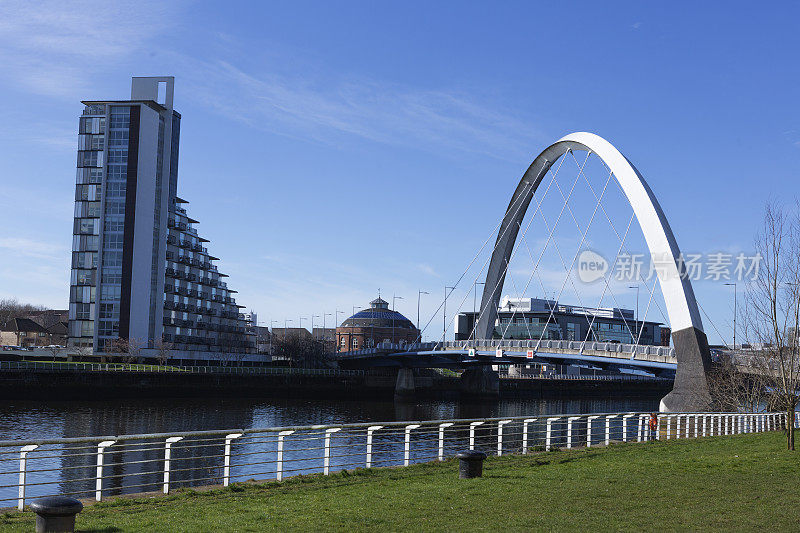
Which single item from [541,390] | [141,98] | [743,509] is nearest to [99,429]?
[743,509]

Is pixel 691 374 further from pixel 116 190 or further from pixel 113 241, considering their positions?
pixel 116 190

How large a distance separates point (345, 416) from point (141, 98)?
56.3 meters

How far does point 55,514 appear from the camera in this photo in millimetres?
9906

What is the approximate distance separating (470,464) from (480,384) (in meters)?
80.2

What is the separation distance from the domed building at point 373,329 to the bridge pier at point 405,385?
224 ft

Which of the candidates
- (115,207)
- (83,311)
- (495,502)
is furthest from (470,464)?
(83,311)

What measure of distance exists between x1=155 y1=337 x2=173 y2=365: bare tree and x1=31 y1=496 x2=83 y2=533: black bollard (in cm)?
8481

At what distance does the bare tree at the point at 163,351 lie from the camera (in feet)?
303

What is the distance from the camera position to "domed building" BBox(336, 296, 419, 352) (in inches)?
6535

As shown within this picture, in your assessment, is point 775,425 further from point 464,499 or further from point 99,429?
point 99,429

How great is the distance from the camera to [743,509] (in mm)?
12609

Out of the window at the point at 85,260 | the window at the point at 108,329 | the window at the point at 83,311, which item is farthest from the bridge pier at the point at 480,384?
the window at the point at 85,260

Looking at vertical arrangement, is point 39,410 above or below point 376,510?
below

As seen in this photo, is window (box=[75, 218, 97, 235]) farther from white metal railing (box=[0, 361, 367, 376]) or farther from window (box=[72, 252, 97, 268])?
white metal railing (box=[0, 361, 367, 376])
